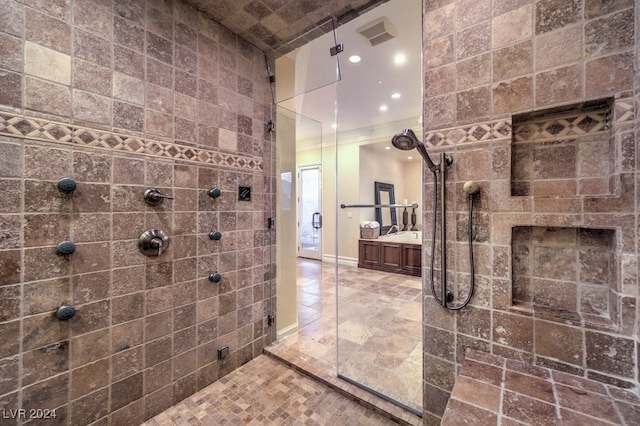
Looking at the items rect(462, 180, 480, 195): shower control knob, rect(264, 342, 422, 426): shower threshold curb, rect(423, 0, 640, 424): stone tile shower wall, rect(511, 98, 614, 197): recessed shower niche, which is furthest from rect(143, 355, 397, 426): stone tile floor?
rect(511, 98, 614, 197): recessed shower niche

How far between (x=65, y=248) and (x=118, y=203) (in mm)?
314

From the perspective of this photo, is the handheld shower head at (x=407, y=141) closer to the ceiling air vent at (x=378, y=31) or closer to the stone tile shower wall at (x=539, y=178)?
the stone tile shower wall at (x=539, y=178)

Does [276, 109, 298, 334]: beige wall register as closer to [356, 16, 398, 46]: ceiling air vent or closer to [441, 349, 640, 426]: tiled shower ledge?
[356, 16, 398, 46]: ceiling air vent

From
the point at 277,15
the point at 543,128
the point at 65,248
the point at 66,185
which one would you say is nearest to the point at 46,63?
the point at 66,185

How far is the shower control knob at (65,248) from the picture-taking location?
123 cm

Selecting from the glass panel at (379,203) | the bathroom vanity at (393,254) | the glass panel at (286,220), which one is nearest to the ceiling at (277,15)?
→ the glass panel at (379,203)

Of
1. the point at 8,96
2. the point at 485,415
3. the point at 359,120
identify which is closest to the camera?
the point at 485,415

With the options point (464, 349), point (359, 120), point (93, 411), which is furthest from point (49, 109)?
point (359, 120)

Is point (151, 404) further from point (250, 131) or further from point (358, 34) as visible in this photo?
point (358, 34)

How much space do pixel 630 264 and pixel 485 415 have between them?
0.81 metres

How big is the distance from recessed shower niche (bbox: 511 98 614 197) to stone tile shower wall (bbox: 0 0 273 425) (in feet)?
5.94

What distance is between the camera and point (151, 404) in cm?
155

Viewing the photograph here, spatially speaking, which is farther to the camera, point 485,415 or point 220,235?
point 220,235

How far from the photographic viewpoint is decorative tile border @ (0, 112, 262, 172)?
1137 mm
